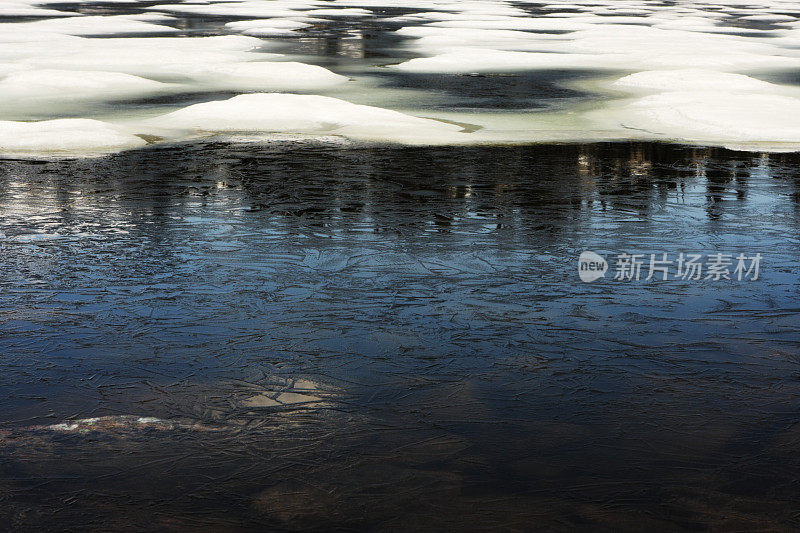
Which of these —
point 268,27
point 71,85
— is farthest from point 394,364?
point 268,27

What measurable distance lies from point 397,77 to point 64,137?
27.7 feet

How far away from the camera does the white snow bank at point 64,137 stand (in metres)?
11.7

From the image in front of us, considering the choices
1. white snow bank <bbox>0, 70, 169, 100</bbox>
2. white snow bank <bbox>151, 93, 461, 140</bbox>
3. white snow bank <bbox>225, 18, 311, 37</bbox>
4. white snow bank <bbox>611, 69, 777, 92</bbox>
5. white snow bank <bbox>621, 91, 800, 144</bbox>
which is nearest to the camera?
white snow bank <bbox>621, 91, 800, 144</bbox>

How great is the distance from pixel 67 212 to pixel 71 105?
7.38m

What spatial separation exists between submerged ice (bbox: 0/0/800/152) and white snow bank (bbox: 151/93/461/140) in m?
0.03

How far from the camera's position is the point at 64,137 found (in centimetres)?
1199

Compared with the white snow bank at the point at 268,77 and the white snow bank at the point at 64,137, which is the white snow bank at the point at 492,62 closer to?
the white snow bank at the point at 268,77

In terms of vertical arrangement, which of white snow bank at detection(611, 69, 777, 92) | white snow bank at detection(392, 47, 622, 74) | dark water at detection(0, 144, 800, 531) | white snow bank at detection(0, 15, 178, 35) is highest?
white snow bank at detection(0, 15, 178, 35)

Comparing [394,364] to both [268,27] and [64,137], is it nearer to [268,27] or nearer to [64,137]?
[64,137]

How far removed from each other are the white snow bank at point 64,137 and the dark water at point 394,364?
2813 millimetres

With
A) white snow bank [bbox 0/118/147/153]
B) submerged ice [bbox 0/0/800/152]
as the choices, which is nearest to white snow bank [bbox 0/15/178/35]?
submerged ice [bbox 0/0/800/152]

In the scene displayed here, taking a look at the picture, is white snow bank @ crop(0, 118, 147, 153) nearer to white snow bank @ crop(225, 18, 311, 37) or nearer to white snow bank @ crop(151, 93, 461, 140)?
white snow bank @ crop(151, 93, 461, 140)

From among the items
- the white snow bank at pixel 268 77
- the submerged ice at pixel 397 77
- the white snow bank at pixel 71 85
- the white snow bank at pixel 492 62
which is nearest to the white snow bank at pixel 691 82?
the submerged ice at pixel 397 77

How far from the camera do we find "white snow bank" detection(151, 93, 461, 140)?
42.6 ft
